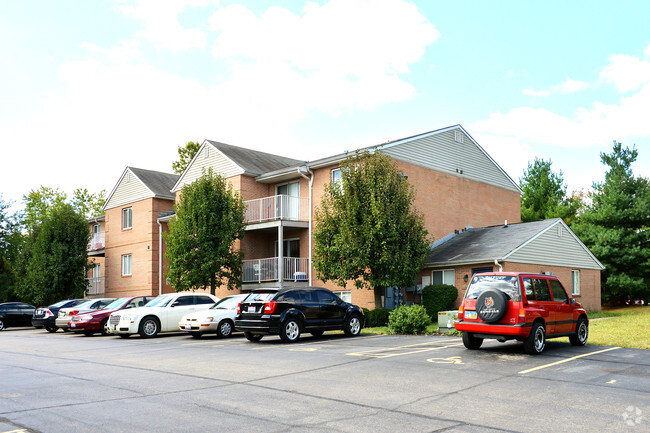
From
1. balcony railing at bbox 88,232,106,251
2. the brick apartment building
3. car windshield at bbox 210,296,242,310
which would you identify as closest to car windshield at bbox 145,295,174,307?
car windshield at bbox 210,296,242,310

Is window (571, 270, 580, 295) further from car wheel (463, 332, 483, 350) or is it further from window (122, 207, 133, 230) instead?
window (122, 207, 133, 230)

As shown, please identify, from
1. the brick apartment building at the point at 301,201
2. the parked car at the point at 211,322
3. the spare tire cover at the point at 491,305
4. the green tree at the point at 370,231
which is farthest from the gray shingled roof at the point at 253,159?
the spare tire cover at the point at 491,305

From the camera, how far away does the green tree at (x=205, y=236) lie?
2700 cm

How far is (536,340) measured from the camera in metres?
12.7

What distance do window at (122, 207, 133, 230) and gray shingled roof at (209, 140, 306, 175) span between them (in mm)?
10010

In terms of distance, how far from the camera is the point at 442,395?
8.45 metres

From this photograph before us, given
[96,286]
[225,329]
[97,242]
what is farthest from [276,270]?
[97,242]

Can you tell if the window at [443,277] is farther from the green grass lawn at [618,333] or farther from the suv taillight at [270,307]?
the suv taillight at [270,307]

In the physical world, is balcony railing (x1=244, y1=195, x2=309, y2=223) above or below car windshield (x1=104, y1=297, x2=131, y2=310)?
above

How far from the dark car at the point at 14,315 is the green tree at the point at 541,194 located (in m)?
35.0

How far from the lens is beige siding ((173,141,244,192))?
30.8 meters

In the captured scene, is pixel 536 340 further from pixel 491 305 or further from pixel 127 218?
pixel 127 218

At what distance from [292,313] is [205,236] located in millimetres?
11234

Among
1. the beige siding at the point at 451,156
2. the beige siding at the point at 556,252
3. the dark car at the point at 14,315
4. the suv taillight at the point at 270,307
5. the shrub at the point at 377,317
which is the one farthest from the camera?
the dark car at the point at 14,315
